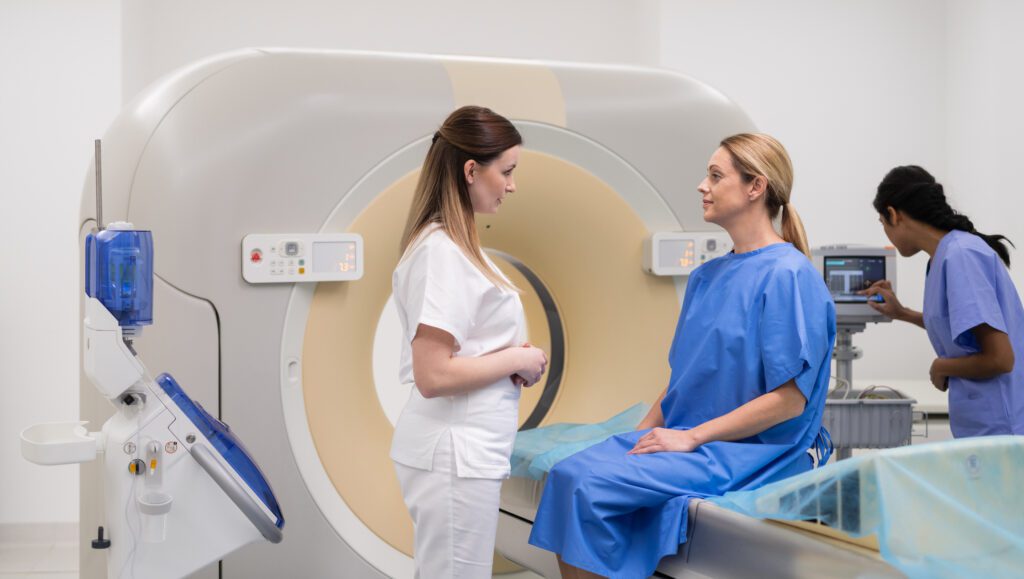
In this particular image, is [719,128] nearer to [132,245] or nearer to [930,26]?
[132,245]

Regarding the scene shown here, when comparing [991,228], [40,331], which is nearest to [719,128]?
[991,228]

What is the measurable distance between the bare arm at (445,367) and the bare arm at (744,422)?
0.37 metres

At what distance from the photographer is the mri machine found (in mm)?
2273

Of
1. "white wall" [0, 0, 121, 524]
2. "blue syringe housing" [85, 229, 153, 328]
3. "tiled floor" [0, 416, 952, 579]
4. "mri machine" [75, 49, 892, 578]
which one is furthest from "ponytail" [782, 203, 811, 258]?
"white wall" [0, 0, 121, 524]

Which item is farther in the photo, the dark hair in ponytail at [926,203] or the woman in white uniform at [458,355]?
the dark hair in ponytail at [926,203]

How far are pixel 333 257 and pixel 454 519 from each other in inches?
34.7

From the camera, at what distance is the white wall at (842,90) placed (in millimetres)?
4379

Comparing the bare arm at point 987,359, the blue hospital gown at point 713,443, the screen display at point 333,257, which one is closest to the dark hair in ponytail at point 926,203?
the bare arm at point 987,359

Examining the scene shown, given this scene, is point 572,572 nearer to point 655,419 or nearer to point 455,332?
point 655,419

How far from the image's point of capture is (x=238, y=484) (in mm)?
1830

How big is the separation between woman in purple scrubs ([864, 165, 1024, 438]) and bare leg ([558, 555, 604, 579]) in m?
1.06

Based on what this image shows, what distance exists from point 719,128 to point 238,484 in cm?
156

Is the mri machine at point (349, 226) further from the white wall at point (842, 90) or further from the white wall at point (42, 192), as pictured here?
the white wall at point (842, 90)

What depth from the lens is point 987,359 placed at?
7.57 feet
